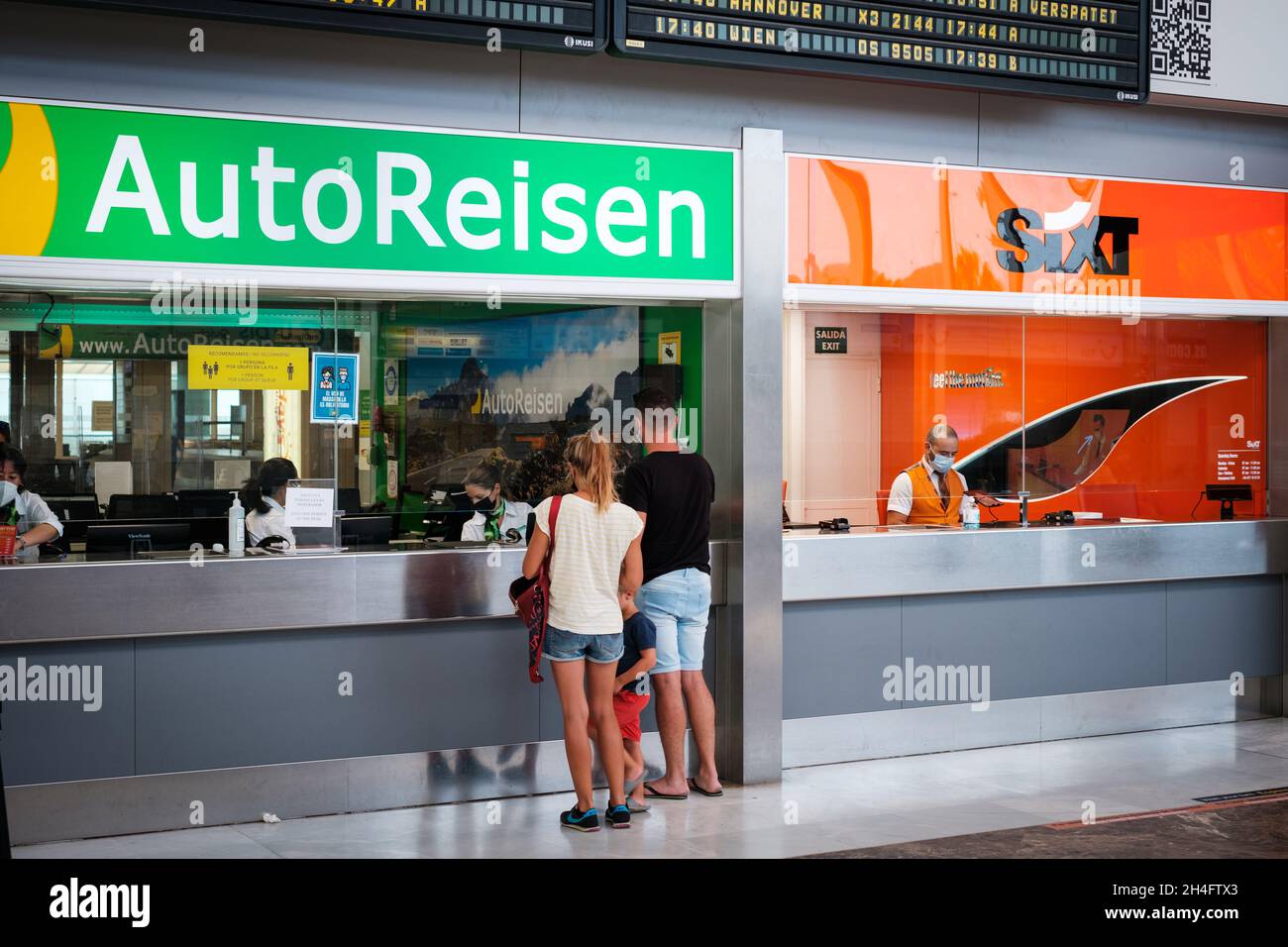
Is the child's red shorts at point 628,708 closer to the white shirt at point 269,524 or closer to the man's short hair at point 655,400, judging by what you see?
the man's short hair at point 655,400

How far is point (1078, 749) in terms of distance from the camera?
6531 millimetres

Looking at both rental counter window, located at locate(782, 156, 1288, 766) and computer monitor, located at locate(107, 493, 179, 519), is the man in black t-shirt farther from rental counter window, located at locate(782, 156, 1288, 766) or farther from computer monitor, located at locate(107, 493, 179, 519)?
computer monitor, located at locate(107, 493, 179, 519)

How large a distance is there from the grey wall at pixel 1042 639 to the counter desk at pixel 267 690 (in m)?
1.39

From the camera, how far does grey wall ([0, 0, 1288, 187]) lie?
491cm

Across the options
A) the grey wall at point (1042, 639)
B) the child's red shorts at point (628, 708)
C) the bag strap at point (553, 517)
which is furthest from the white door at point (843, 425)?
the bag strap at point (553, 517)

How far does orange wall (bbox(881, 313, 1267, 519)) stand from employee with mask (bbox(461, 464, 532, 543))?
2.02 m

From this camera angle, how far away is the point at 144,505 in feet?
18.2

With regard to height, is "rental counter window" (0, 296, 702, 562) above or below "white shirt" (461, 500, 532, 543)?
above

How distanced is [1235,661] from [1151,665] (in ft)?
2.05

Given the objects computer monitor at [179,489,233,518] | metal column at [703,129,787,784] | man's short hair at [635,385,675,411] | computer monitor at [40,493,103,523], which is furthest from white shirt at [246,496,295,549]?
metal column at [703,129,787,784]

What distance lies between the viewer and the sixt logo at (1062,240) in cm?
658

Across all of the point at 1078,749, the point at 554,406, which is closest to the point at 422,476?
the point at 554,406

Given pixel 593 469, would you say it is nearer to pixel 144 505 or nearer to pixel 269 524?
pixel 269 524
